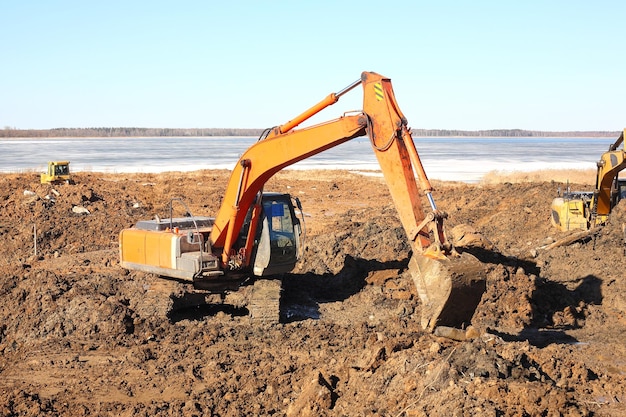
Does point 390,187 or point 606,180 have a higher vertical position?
point 390,187

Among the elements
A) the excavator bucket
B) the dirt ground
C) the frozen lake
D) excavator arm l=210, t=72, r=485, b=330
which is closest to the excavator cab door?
excavator arm l=210, t=72, r=485, b=330

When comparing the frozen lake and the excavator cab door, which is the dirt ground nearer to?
the excavator cab door

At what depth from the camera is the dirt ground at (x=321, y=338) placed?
27.3 feet

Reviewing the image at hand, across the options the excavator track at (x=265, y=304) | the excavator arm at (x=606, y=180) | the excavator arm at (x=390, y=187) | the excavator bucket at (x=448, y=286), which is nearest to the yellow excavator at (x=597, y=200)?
the excavator arm at (x=606, y=180)

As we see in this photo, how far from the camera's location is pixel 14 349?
1138 cm

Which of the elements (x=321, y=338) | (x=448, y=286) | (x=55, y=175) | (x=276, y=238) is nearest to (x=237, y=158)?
(x=55, y=175)

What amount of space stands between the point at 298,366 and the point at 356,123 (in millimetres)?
3391

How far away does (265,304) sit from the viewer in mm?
12703

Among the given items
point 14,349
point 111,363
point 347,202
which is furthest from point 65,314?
point 347,202

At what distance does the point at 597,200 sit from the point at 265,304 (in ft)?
33.5

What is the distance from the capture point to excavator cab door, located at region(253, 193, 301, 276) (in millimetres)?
12773

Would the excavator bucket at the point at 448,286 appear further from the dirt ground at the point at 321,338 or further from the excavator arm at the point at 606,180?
the excavator arm at the point at 606,180

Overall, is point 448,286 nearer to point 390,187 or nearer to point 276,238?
point 390,187

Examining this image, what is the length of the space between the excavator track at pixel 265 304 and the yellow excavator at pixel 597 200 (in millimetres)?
9268
